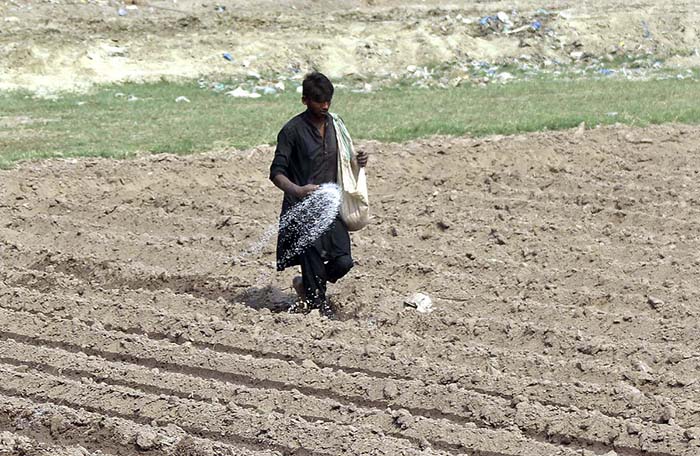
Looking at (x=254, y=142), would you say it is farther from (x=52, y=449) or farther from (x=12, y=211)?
(x=52, y=449)

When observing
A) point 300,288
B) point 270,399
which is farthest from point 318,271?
point 270,399

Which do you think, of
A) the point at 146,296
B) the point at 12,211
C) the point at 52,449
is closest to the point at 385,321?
the point at 146,296

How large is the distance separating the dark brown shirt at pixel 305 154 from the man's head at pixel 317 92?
0.12m

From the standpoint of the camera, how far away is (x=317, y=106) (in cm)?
684

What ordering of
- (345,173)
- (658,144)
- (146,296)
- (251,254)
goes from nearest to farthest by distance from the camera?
(345,173) < (146,296) < (251,254) < (658,144)

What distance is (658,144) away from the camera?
1093cm

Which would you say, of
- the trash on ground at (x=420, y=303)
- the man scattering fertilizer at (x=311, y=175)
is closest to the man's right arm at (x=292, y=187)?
the man scattering fertilizer at (x=311, y=175)

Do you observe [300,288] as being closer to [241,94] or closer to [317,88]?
[317,88]

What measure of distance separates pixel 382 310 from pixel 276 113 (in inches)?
293

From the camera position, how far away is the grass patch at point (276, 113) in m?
11.9

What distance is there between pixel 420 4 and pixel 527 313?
1827 cm

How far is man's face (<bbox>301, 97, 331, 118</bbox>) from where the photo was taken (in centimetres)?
682

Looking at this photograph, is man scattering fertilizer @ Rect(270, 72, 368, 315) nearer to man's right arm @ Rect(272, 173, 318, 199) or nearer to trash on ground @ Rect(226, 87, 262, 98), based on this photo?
man's right arm @ Rect(272, 173, 318, 199)

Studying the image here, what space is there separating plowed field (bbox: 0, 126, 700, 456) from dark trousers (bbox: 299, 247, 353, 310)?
0.70 ft
